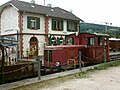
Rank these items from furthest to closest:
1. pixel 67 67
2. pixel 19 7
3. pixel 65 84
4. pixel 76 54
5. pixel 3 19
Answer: pixel 3 19
pixel 19 7
pixel 76 54
pixel 67 67
pixel 65 84

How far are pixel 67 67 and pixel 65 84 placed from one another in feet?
14.4

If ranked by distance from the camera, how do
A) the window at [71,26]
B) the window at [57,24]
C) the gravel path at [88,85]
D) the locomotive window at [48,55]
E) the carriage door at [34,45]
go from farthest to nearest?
the window at [71,26] < the window at [57,24] < the carriage door at [34,45] < the locomotive window at [48,55] < the gravel path at [88,85]

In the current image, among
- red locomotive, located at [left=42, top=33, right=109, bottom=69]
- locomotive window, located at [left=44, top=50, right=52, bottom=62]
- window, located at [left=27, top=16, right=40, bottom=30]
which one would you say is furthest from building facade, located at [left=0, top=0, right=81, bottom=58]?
locomotive window, located at [left=44, top=50, right=52, bottom=62]

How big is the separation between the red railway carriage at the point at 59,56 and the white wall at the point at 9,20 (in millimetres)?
12512

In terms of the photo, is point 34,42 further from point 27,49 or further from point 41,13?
point 41,13

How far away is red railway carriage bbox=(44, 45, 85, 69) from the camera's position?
1377 cm

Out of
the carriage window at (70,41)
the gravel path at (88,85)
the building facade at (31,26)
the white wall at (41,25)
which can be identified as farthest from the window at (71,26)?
the gravel path at (88,85)

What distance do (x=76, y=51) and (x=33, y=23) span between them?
13.0 metres

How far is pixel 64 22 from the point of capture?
Answer: 100.0 feet

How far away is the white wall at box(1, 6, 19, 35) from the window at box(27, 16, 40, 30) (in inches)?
56.4

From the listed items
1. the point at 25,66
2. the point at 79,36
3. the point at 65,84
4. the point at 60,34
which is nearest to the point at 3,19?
the point at 60,34

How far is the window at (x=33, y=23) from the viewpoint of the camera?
2605cm

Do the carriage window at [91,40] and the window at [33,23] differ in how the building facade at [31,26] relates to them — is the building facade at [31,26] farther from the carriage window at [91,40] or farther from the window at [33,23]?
the carriage window at [91,40]

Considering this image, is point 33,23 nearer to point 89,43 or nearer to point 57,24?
point 57,24
